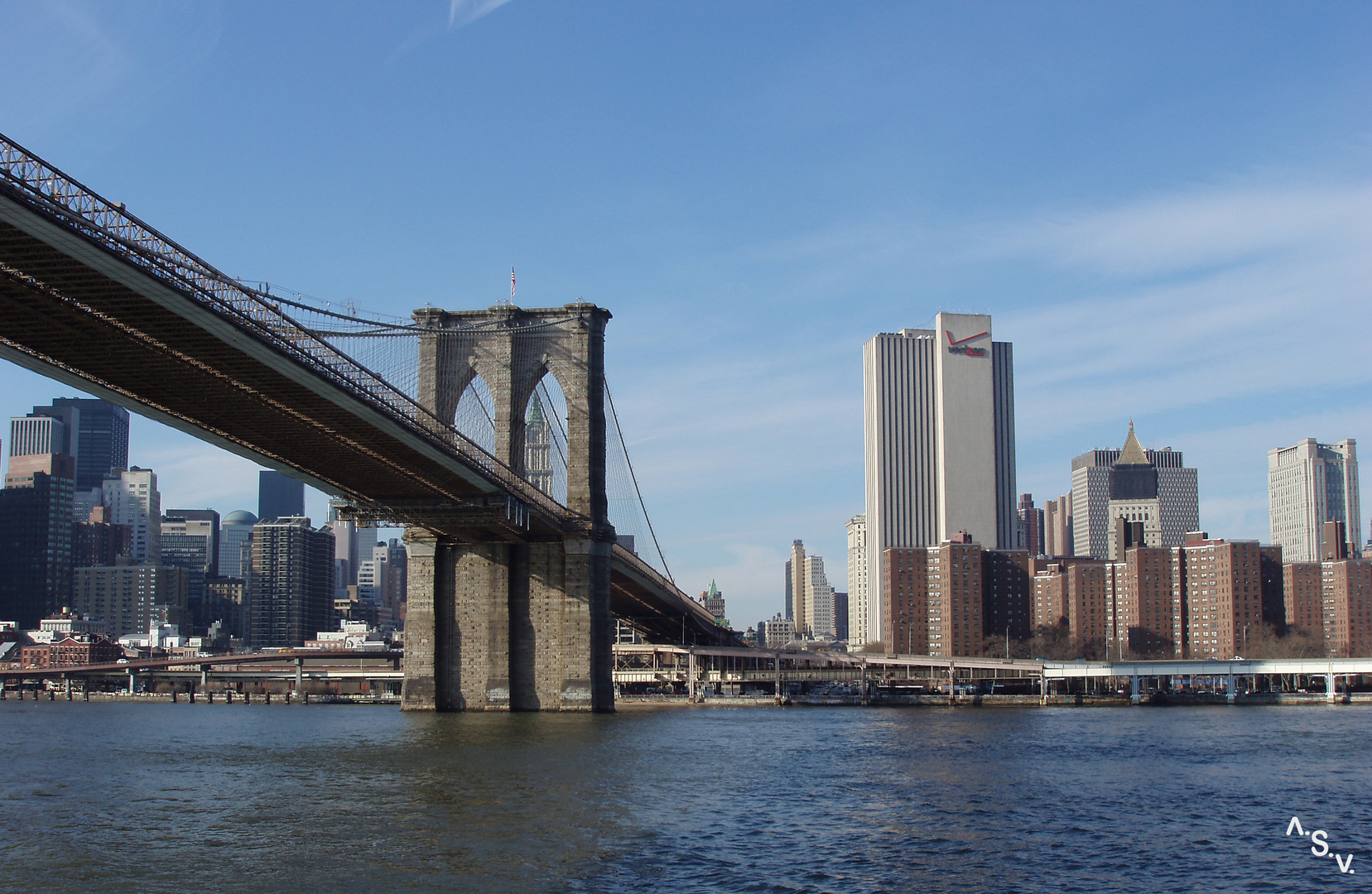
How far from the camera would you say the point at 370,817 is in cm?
3183

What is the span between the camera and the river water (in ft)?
83.8

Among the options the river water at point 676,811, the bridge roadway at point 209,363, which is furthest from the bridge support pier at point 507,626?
the river water at point 676,811

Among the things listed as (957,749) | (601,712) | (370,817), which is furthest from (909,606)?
(370,817)

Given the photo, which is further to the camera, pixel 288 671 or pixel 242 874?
pixel 288 671

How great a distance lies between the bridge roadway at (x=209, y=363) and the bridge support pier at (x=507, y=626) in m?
6.91

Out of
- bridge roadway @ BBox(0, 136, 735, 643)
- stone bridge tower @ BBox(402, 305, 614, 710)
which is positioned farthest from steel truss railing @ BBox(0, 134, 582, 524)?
stone bridge tower @ BBox(402, 305, 614, 710)

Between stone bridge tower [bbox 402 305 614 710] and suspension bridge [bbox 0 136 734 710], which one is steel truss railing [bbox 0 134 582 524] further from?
stone bridge tower [bbox 402 305 614 710]

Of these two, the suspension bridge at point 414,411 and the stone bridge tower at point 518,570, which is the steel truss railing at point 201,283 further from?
the stone bridge tower at point 518,570

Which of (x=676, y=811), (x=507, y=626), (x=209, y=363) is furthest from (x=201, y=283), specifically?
(x=507, y=626)

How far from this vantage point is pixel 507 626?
257 ft

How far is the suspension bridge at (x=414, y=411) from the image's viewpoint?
117 feet

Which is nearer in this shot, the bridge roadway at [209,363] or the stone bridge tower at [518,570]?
the bridge roadway at [209,363]

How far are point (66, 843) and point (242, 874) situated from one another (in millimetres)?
6056

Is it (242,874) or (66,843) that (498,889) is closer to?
(242,874)
